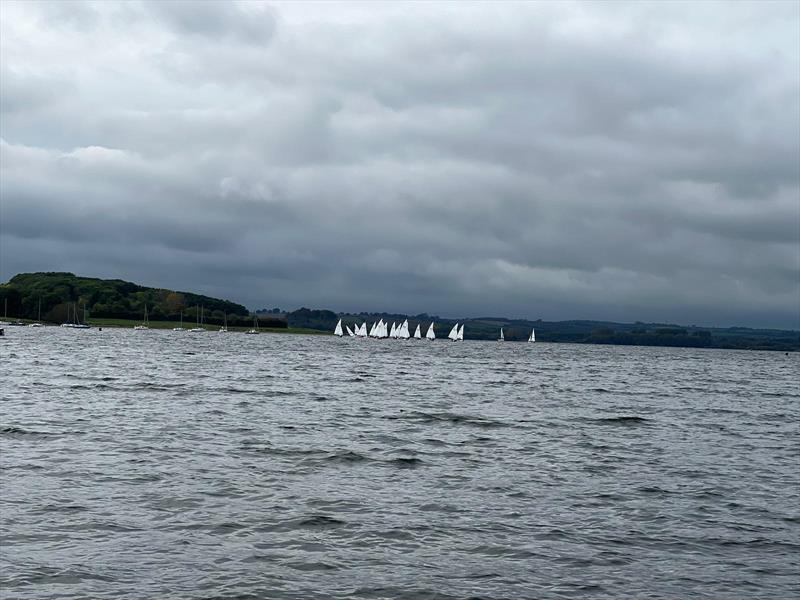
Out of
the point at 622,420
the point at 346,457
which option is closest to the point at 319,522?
the point at 346,457

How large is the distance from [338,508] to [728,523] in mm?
10957

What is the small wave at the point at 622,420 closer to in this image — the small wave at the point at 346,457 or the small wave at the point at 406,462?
the small wave at the point at 406,462

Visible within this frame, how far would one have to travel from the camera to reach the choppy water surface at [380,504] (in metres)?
17.7

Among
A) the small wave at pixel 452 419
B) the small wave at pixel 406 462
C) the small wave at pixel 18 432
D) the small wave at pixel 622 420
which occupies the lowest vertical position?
the small wave at pixel 622 420

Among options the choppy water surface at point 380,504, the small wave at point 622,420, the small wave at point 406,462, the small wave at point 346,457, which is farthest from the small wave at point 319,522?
the small wave at point 622,420

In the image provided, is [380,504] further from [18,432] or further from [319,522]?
[18,432]

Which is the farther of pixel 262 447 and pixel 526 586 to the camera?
pixel 262 447

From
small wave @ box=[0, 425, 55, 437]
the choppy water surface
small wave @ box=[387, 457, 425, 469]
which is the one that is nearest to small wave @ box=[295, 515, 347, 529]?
the choppy water surface

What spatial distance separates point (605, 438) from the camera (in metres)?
43.5

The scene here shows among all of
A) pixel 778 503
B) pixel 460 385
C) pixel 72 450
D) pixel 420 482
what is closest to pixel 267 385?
pixel 460 385

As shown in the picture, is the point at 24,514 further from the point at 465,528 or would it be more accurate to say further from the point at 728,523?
the point at 728,523

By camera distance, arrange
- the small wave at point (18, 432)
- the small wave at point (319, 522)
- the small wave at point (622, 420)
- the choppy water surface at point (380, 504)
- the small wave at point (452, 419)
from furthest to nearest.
→ 1. the small wave at point (622, 420)
2. the small wave at point (452, 419)
3. the small wave at point (18, 432)
4. the small wave at point (319, 522)
5. the choppy water surface at point (380, 504)

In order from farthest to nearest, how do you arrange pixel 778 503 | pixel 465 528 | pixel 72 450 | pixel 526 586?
pixel 72 450 → pixel 778 503 → pixel 465 528 → pixel 526 586

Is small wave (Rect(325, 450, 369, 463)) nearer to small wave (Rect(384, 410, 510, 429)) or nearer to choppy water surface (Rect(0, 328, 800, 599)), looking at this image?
choppy water surface (Rect(0, 328, 800, 599))
